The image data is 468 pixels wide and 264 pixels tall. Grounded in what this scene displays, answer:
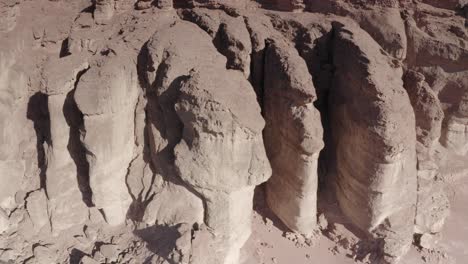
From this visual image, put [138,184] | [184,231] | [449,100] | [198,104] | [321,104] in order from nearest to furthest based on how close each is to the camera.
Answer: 1. [198,104]
2. [184,231]
3. [138,184]
4. [321,104]
5. [449,100]

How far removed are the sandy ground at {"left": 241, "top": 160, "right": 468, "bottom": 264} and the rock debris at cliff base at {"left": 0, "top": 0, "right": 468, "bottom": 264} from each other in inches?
0.9

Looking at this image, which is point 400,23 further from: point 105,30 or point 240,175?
point 105,30

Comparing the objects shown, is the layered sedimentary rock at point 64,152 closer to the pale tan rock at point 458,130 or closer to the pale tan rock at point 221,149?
the pale tan rock at point 221,149

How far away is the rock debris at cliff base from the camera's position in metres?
6.34

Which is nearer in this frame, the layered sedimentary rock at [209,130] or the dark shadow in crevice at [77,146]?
the layered sedimentary rock at [209,130]

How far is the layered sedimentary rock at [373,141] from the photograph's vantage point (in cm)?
641

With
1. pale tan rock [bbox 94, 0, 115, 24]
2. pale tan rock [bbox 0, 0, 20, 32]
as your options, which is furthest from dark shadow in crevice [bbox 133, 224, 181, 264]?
pale tan rock [bbox 0, 0, 20, 32]

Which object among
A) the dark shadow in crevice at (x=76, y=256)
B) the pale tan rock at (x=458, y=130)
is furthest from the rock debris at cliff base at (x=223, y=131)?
the pale tan rock at (x=458, y=130)

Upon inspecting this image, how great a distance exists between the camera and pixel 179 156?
20.6 feet

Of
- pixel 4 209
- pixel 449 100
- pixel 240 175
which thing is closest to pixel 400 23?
pixel 449 100

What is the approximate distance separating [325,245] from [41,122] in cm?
476

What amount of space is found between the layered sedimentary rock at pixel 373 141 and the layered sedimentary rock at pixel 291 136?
1.95 ft

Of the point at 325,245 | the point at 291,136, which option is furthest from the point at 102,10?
the point at 325,245

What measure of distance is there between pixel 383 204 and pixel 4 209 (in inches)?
220
